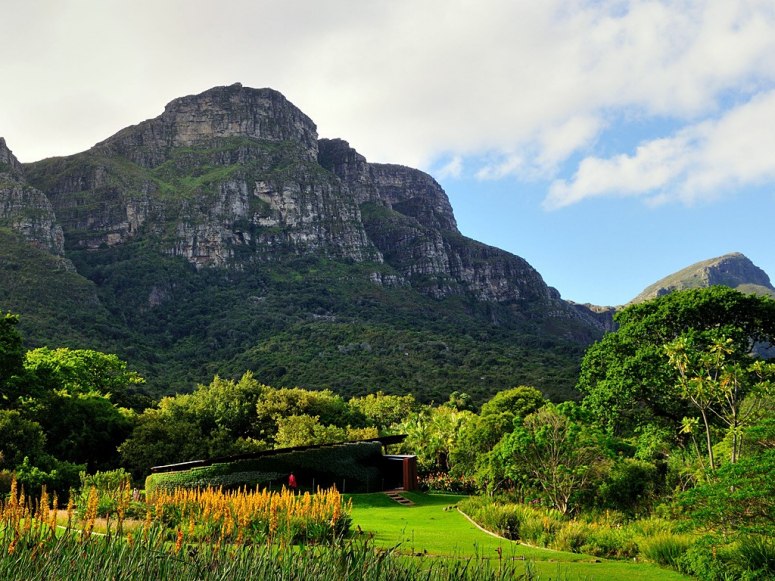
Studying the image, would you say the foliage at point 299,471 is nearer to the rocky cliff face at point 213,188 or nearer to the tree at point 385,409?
the tree at point 385,409

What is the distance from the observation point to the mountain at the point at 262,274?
85.5m

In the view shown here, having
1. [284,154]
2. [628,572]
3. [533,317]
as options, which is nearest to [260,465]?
[628,572]

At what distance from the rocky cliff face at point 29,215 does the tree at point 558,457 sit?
12473 cm

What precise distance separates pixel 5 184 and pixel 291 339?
84.9m

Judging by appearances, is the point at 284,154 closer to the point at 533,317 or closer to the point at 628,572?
the point at 533,317

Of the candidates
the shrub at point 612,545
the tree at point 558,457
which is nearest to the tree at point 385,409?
the tree at point 558,457

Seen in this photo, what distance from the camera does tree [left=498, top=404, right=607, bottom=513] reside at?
2044 cm

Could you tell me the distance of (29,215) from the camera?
12325 cm

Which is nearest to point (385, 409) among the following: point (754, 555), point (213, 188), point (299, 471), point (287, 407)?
point (287, 407)

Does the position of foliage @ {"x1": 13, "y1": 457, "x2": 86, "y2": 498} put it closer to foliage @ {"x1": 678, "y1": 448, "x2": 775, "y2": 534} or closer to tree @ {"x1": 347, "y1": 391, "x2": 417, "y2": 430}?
foliage @ {"x1": 678, "y1": 448, "x2": 775, "y2": 534}

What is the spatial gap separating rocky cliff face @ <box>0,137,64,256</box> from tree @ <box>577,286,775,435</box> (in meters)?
124

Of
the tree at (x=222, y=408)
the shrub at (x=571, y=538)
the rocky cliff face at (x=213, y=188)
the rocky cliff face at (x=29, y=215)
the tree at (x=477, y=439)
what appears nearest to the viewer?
the shrub at (x=571, y=538)

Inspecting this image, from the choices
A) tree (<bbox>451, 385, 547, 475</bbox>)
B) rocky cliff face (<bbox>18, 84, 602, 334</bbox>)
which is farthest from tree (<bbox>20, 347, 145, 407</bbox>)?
rocky cliff face (<bbox>18, 84, 602, 334</bbox>)

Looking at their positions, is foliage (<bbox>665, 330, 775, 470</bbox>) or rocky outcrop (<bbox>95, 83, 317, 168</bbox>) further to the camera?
rocky outcrop (<bbox>95, 83, 317, 168</bbox>)
